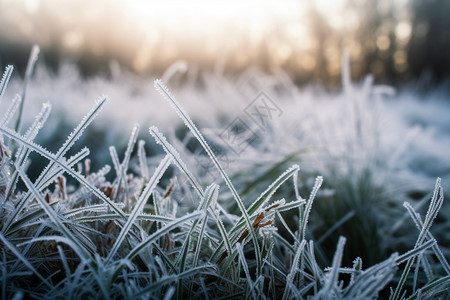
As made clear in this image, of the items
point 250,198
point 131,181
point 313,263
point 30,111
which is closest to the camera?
→ point 313,263

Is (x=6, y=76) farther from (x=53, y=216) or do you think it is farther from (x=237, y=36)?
(x=237, y=36)

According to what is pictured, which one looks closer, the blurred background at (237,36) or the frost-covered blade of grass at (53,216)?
the frost-covered blade of grass at (53,216)

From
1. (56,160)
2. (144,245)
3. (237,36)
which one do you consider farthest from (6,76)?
(237,36)

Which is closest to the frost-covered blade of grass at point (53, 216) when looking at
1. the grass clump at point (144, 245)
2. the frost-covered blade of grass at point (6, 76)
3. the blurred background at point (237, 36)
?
the grass clump at point (144, 245)

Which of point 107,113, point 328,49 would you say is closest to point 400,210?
point 107,113

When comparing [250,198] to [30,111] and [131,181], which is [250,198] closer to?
[131,181]

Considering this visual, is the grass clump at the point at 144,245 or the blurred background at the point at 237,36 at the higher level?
the blurred background at the point at 237,36

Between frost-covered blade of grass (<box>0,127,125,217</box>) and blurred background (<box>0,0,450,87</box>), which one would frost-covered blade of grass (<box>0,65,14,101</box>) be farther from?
blurred background (<box>0,0,450,87</box>)

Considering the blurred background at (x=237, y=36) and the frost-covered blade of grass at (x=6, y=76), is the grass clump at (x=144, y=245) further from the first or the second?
the blurred background at (x=237, y=36)
